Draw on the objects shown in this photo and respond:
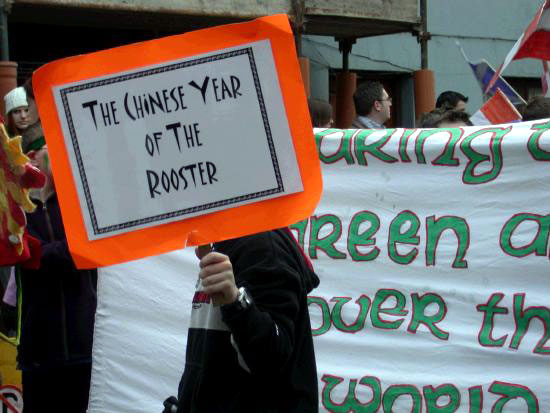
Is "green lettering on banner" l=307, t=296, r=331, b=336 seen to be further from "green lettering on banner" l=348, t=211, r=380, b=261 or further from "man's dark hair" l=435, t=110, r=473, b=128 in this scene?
"man's dark hair" l=435, t=110, r=473, b=128

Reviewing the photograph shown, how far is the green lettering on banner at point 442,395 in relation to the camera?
3943mm

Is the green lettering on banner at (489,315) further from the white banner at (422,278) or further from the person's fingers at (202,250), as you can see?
the person's fingers at (202,250)

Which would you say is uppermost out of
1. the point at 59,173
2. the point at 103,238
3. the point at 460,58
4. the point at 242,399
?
the point at 59,173

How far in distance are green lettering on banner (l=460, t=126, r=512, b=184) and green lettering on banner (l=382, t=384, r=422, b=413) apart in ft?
2.69

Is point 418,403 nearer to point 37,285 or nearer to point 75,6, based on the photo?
point 37,285

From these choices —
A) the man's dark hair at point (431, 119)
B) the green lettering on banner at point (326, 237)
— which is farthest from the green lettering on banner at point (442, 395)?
the man's dark hair at point (431, 119)

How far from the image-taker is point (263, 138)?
2.44 m

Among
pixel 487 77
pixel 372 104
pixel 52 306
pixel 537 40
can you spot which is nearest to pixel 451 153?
pixel 52 306

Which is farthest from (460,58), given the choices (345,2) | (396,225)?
(396,225)

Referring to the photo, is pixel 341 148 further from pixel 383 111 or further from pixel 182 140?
pixel 383 111

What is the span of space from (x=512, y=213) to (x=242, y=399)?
181 cm

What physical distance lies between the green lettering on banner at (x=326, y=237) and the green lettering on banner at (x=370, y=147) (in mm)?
269

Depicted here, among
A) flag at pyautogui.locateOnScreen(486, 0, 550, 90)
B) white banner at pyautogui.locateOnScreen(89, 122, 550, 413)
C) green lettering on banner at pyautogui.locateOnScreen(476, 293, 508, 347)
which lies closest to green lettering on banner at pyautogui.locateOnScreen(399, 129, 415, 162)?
white banner at pyautogui.locateOnScreen(89, 122, 550, 413)

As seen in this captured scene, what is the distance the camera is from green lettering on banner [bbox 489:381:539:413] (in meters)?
3.80
